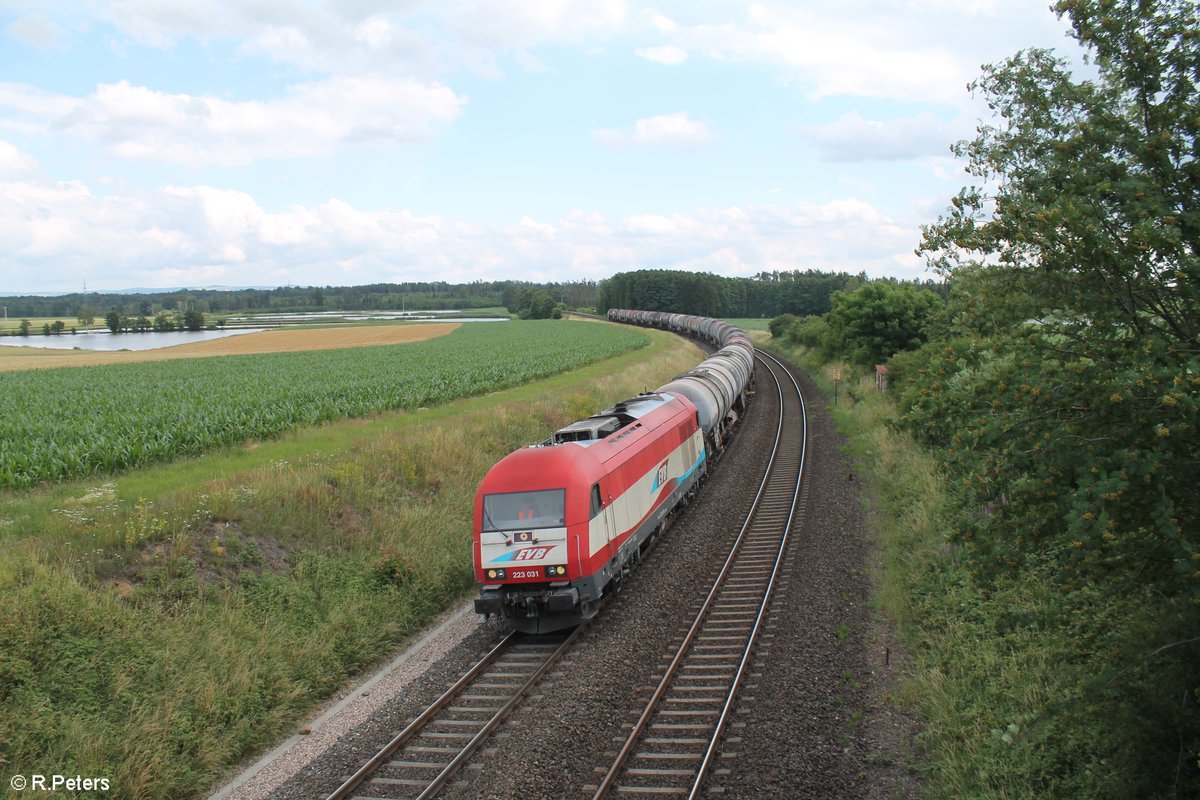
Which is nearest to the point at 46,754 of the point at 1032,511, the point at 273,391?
the point at 1032,511

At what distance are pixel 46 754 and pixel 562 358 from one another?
42.0 meters

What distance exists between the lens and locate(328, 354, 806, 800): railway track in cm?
1010

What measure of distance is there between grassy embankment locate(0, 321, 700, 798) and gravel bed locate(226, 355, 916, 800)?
126cm

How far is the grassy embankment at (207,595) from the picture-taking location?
10.5m

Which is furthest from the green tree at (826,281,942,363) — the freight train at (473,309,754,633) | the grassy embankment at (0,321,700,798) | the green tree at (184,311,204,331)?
the green tree at (184,311,204,331)

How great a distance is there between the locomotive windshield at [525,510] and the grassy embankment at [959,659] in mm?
6388

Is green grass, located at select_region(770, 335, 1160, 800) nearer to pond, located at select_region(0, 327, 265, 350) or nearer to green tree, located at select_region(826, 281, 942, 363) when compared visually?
green tree, located at select_region(826, 281, 942, 363)

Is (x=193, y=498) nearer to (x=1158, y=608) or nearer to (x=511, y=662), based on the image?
(x=511, y=662)

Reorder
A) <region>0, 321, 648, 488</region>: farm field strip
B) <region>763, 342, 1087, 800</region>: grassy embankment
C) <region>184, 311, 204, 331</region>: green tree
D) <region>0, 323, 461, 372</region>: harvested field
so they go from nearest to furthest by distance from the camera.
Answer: <region>763, 342, 1087, 800</region>: grassy embankment < <region>0, 321, 648, 488</region>: farm field strip < <region>0, 323, 461, 372</region>: harvested field < <region>184, 311, 204, 331</region>: green tree

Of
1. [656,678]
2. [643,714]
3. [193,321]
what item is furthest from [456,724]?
[193,321]

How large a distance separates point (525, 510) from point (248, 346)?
70.8 metres

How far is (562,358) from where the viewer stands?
5097 centimetres

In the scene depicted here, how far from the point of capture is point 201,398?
27719mm

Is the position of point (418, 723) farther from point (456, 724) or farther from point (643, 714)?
point (643, 714)
